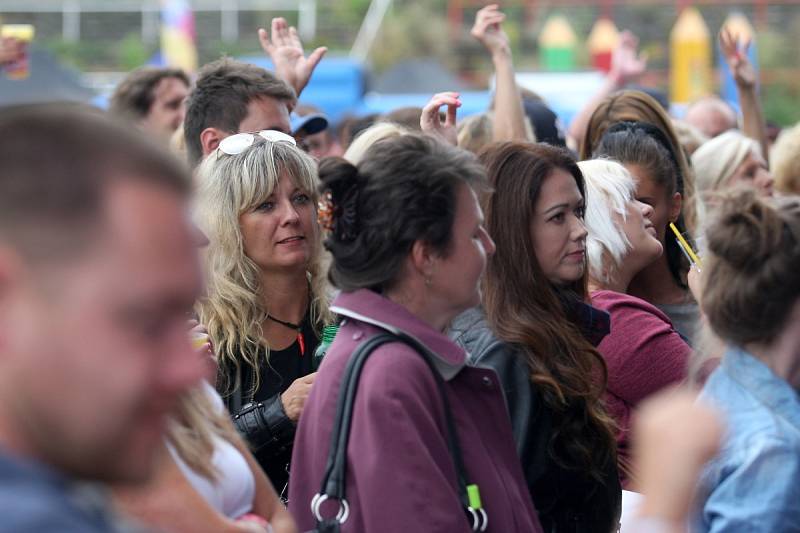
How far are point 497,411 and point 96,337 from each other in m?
1.66

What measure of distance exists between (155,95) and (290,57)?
150 cm

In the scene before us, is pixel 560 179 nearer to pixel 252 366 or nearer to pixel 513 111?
pixel 252 366

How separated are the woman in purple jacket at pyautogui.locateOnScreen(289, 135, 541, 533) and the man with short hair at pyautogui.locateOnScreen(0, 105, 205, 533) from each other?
1.31 metres

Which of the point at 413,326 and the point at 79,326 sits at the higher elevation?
the point at 79,326

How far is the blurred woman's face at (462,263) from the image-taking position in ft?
8.61

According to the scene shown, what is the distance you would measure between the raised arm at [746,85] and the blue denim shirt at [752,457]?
5066 mm

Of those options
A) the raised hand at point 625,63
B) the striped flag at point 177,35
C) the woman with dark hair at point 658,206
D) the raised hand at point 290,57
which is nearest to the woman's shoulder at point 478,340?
the woman with dark hair at point 658,206

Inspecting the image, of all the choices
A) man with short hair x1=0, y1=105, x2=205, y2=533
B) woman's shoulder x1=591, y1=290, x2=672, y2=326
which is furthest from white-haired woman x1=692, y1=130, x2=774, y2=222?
man with short hair x1=0, y1=105, x2=205, y2=533

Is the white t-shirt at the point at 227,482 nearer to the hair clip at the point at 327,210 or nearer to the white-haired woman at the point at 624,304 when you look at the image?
the hair clip at the point at 327,210

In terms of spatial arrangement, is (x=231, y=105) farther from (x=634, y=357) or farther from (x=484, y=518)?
(x=484, y=518)

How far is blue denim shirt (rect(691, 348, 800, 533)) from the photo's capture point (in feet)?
6.66

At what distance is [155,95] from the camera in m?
6.57

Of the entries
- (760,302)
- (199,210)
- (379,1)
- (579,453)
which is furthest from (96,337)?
(379,1)

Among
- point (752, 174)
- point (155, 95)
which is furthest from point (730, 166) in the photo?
point (155, 95)
